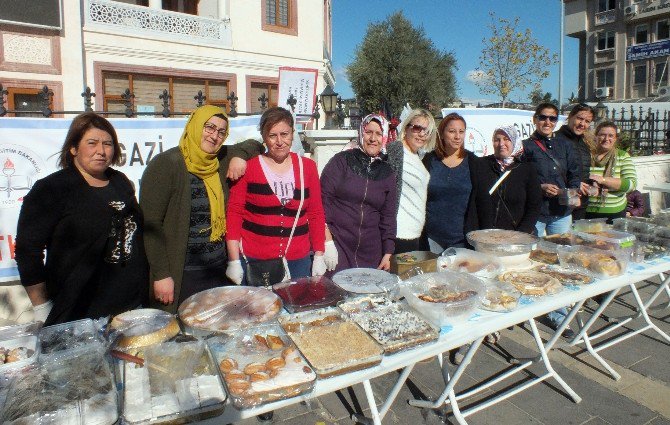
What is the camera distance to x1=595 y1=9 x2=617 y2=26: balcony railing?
33.7 m

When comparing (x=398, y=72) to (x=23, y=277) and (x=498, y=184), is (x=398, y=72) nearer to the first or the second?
(x=498, y=184)

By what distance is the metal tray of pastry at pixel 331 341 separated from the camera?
158cm

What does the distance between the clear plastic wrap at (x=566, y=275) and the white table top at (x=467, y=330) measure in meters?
0.04

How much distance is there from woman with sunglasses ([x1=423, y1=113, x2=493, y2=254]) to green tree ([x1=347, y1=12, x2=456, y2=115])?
22527 millimetres

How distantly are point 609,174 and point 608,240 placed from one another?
1472 millimetres

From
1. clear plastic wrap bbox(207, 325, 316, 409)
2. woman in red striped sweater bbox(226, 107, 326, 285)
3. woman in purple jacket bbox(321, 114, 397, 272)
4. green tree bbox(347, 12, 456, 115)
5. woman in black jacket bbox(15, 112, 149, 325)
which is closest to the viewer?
clear plastic wrap bbox(207, 325, 316, 409)

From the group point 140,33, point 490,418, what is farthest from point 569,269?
point 140,33

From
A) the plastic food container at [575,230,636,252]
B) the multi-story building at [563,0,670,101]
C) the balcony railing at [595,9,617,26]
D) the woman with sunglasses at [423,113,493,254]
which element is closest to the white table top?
the plastic food container at [575,230,636,252]

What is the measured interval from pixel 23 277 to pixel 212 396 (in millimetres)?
1200

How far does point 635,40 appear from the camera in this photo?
3259 cm

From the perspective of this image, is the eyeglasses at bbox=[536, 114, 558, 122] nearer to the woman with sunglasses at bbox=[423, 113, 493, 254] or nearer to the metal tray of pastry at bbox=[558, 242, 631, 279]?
the woman with sunglasses at bbox=[423, 113, 493, 254]

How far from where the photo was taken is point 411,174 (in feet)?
10.3

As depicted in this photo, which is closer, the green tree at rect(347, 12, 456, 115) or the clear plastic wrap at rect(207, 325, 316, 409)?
the clear plastic wrap at rect(207, 325, 316, 409)

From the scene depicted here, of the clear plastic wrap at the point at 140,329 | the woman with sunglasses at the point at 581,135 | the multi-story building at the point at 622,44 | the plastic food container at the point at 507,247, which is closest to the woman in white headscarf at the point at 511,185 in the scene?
the plastic food container at the point at 507,247
